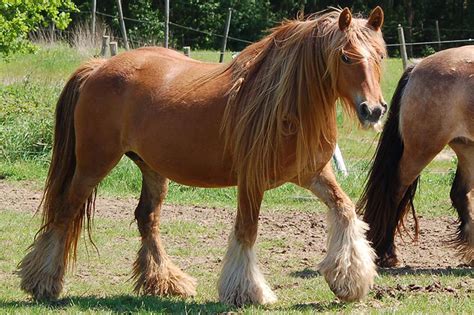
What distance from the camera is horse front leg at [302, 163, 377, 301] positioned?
5.57 meters

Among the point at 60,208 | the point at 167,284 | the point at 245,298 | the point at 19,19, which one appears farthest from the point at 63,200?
the point at 19,19

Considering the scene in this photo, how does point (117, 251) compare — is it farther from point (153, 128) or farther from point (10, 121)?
point (10, 121)

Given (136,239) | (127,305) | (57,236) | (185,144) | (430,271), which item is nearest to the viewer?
(127,305)

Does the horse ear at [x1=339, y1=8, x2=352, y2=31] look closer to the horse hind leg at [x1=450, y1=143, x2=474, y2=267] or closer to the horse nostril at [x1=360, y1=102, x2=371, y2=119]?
the horse nostril at [x1=360, y1=102, x2=371, y2=119]

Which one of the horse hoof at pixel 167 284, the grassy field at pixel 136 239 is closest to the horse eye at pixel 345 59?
the grassy field at pixel 136 239

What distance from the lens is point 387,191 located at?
8.00m

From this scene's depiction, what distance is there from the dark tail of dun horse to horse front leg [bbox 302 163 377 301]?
1914mm

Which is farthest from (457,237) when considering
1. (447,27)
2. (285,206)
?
(447,27)

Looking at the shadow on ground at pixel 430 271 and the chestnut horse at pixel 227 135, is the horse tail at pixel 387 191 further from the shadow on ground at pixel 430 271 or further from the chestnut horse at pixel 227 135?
the chestnut horse at pixel 227 135

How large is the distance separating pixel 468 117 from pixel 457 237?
117 cm

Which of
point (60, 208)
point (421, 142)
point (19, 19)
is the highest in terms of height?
point (19, 19)

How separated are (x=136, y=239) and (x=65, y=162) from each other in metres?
2.08

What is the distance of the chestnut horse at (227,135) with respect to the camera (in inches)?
219

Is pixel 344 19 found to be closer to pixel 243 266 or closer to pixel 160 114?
pixel 160 114
